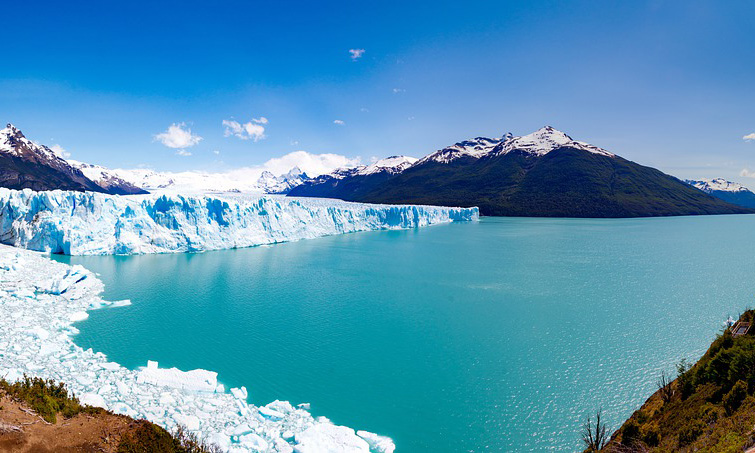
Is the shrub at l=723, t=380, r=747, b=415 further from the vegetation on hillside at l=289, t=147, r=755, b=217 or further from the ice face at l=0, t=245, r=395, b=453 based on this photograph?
the vegetation on hillside at l=289, t=147, r=755, b=217

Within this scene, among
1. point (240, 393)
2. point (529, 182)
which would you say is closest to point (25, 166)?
point (240, 393)

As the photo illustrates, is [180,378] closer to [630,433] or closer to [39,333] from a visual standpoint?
[39,333]

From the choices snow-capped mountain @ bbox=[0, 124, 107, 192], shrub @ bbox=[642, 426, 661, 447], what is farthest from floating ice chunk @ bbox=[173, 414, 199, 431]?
snow-capped mountain @ bbox=[0, 124, 107, 192]

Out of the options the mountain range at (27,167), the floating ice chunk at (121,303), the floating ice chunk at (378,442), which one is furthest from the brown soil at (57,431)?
the mountain range at (27,167)

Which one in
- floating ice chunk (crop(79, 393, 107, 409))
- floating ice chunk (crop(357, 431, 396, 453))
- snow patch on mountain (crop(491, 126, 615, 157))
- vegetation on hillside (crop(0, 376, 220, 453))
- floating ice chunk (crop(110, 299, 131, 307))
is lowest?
floating ice chunk (crop(357, 431, 396, 453))

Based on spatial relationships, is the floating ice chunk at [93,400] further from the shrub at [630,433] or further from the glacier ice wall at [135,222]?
the glacier ice wall at [135,222]
